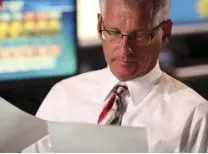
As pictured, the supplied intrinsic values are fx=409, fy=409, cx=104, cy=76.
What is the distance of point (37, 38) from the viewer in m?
0.95

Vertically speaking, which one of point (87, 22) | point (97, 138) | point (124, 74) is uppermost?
point (87, 22)

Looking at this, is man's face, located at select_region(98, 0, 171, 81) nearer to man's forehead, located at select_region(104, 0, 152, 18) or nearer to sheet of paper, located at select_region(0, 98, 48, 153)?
man's forehead, located at select_region(104, 0, 152, 18)

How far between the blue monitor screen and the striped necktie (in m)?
0.12

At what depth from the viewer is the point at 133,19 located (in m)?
0.86

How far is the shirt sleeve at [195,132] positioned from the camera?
869mm

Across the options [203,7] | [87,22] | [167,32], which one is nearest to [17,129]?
[87,22]

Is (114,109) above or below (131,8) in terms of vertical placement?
below

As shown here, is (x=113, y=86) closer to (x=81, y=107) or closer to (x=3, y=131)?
(x=81, y=107)

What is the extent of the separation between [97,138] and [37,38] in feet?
0.91

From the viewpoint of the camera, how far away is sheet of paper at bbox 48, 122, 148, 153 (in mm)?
843

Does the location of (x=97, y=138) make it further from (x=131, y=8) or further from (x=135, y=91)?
(x=131, y=8)

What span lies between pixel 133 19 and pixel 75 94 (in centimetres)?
23

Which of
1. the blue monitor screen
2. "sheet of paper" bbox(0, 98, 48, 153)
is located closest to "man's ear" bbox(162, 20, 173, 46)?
the blue monitor screen

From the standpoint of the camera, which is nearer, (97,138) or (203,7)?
(97,138)
